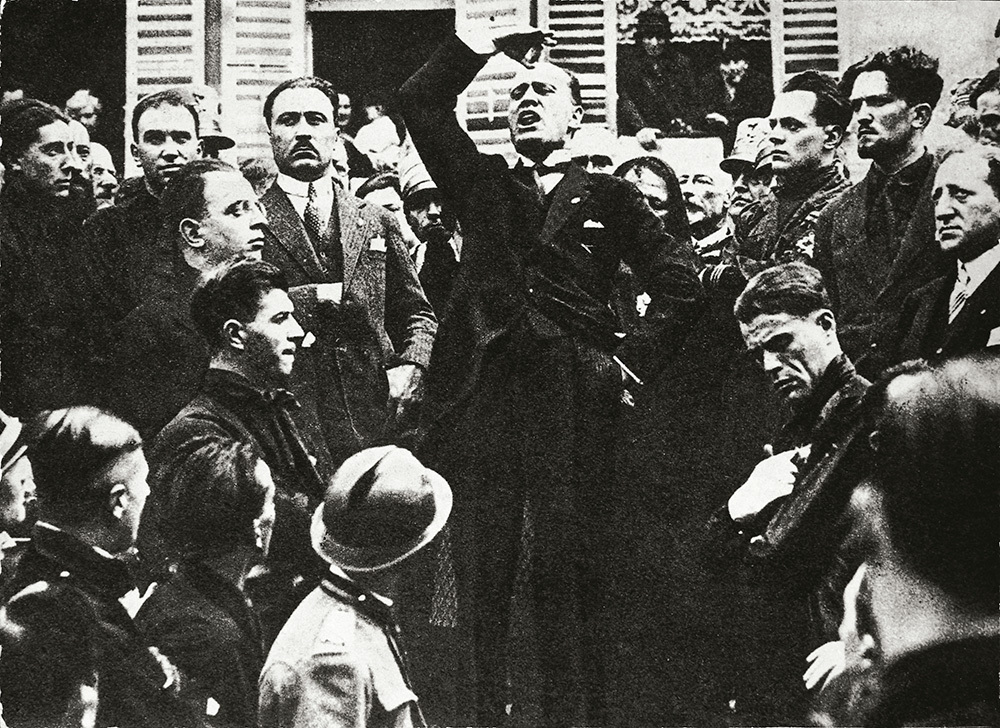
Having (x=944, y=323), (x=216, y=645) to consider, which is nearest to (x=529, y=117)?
(x=944, y=323)

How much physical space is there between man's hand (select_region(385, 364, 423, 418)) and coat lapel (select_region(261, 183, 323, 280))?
0.49 m

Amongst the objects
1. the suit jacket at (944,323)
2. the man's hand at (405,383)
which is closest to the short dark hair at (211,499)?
the man's hand at (405,383)

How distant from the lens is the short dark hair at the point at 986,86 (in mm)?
4582

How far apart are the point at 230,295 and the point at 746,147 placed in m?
2.10

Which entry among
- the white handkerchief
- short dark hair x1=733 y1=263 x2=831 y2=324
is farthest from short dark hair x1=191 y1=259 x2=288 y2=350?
short dark hair x1=733 y1=263 x2=831 y2=324

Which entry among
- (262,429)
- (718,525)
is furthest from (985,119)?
(262,429)

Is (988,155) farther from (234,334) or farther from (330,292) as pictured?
(234,334)

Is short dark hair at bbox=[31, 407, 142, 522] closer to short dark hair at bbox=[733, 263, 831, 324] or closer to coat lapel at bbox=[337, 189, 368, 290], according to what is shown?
coat lapel at bbox=[337, 189, 368, 290]

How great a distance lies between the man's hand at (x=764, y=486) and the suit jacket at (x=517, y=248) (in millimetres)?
564

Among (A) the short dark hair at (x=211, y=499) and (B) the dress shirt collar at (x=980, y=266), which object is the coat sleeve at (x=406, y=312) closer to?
(A) the short dark hair at (x=211, y=499)

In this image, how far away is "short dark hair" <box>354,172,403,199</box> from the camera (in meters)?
4.57

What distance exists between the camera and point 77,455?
4406 mm

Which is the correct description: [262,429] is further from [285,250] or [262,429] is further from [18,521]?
[18,521]

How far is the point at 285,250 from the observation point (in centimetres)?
449
